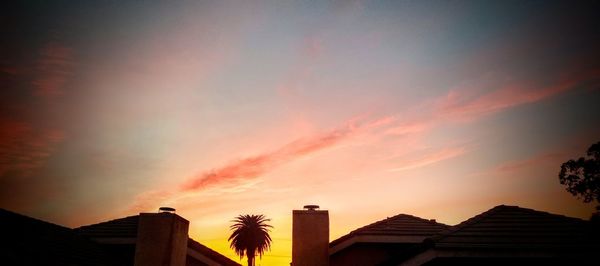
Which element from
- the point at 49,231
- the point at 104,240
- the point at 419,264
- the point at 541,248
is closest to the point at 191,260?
the point at 104,240

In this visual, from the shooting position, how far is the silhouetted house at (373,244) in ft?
42.6

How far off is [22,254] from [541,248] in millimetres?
12820

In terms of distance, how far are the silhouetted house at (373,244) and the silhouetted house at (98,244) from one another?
18.9ft

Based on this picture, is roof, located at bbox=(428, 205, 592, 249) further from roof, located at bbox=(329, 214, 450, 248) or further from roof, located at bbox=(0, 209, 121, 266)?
roof, located at bbox=(0, 209, 121, 266)

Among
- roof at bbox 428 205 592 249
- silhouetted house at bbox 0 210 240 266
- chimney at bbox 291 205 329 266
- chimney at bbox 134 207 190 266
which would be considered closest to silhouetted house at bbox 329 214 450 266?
chimney at bbox 291 205 329 266

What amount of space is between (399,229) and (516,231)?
4569 mm

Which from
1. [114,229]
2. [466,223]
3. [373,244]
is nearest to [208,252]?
[114,229]

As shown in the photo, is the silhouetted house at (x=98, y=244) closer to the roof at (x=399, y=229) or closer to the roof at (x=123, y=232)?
the roof at (x=123, y=232)

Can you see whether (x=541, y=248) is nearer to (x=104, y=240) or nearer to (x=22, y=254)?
(x=22, y=254)

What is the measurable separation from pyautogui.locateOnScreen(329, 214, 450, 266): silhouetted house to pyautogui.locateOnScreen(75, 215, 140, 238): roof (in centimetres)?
812

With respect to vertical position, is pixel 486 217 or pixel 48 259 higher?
pixel 486 217

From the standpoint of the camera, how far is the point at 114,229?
14.1 meters

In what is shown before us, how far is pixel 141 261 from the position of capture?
862cm

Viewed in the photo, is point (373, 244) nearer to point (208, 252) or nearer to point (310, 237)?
point (310, 237)
